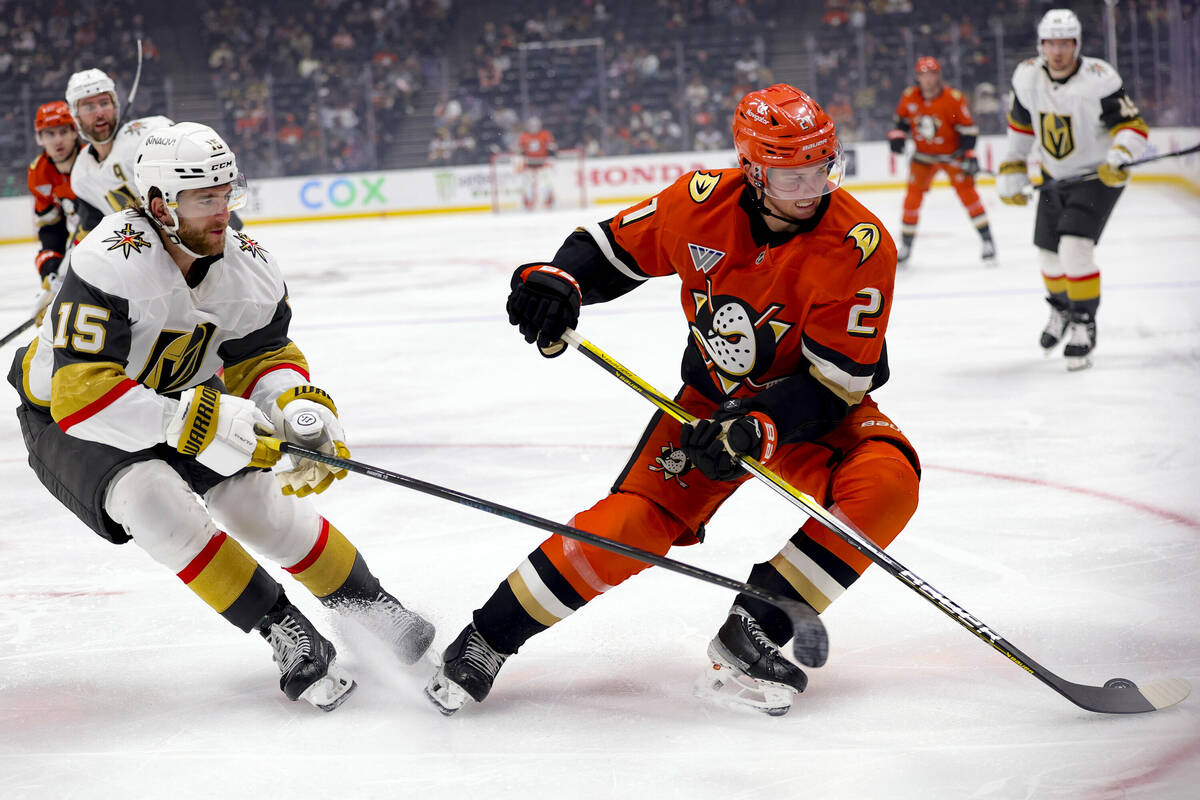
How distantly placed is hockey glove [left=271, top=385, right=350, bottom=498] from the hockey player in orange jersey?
342 mm

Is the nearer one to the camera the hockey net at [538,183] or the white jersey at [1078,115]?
the white jersey at [1078,115]

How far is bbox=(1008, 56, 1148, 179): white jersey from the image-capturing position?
4.82m

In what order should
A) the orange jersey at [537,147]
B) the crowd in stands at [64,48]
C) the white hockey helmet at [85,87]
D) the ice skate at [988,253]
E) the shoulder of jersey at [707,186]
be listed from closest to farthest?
the shoulder of jersey at [707,186], the white hockey helmet at [85,87], the ice skate at [988,253], the orange jersey at [537,147], the crowd in stands at [64,48]

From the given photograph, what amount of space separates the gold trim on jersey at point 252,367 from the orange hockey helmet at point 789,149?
2.86 feet

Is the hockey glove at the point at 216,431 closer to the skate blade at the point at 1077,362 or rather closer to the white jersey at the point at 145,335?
the white jersey at the point at 145,335

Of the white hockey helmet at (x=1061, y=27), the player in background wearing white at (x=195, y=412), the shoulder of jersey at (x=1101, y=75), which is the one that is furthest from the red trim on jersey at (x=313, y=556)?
the shoulder of jersey at (x=1101, y=75)

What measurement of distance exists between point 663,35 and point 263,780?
1536cm

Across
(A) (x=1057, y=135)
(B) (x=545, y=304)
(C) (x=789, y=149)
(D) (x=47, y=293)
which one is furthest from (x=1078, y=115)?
(D) (x=47, y=293)

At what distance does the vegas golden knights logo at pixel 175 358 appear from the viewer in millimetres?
2092

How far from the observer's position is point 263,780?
5.94 feet

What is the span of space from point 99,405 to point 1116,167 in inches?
158

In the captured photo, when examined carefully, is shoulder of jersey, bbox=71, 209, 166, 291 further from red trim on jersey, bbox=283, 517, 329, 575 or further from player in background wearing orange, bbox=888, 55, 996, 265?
player in background wearing orange, bbox=888, 55, 996, 265

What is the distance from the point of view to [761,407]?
78.5 inches

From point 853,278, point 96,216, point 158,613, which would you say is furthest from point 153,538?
point 96,216
